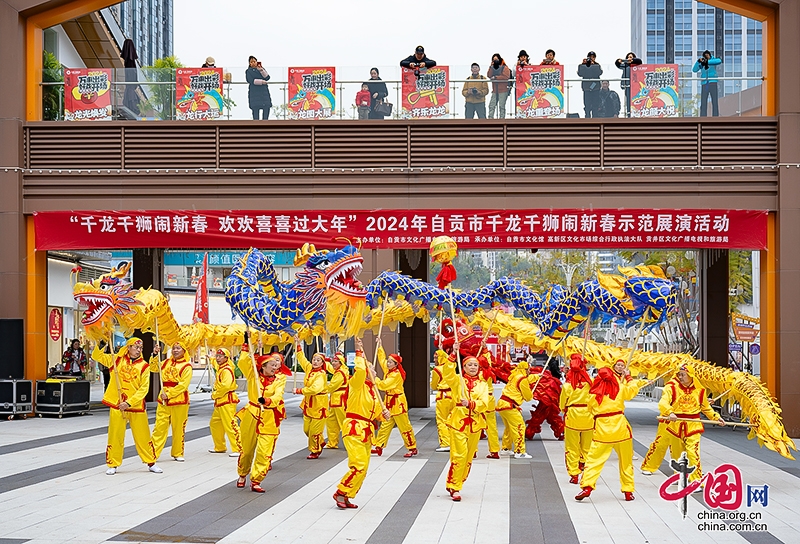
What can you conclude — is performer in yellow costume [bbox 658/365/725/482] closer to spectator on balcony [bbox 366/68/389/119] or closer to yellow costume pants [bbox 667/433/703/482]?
yellow costume pants [bbox 667/433/703/482]

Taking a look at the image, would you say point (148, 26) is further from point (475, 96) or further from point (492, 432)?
point (492, 432)

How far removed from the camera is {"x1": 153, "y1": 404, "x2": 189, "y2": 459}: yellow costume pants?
39.5 feet

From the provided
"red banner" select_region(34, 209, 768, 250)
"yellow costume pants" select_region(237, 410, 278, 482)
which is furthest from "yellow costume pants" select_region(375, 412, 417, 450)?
"red banner" select_region(34, 209, 768, 250)

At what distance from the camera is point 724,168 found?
1680 cm

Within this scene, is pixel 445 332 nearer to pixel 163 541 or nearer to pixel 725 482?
pixel 725 482

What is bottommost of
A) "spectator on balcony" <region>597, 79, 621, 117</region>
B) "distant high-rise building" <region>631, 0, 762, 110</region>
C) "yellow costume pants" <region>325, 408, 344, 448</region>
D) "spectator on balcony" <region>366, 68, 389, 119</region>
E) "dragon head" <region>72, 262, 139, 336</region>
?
"yellow costume pants" <region>325, 408, 344, 448</region>

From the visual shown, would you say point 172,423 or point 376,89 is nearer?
point 172,423

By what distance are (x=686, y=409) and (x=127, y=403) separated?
6.35m

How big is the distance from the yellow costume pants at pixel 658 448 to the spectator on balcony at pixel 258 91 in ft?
32.0

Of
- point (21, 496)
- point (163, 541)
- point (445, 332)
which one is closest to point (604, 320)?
point (445, 332)

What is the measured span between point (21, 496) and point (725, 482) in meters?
6.65

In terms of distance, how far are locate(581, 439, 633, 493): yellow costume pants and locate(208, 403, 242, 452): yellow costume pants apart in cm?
522

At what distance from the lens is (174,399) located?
12148mm

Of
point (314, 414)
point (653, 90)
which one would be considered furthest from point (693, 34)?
point (314, 414)
